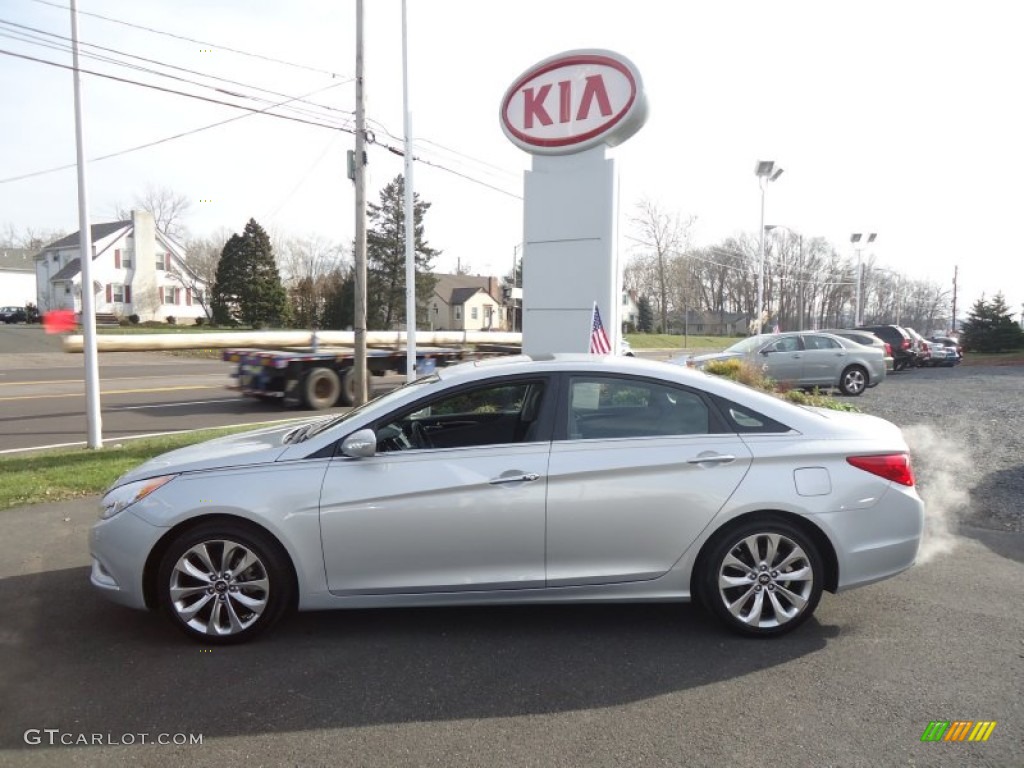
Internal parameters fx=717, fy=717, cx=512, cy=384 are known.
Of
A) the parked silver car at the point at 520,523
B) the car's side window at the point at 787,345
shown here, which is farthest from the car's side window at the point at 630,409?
the car's side window at the point at 787,345

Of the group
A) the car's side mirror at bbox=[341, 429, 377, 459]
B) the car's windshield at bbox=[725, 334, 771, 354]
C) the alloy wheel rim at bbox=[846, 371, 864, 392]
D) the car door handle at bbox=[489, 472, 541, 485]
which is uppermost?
the car's windshield at bbox=[725, 334, 771, 354]

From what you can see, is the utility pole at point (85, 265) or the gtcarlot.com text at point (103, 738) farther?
the utility pole at point (85, 265)

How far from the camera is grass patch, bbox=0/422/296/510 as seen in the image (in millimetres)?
6902

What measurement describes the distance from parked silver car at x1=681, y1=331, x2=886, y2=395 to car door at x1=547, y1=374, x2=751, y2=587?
1291 centimetres

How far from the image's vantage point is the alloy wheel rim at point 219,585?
12.4 ft

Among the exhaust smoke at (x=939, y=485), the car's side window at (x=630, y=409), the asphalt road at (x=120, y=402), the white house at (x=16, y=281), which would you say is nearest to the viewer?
the car's side window at (x=630, y=409)

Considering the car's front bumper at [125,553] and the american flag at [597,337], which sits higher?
the american flag at [597,337]

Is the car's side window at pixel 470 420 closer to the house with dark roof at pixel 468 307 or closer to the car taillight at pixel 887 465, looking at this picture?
the car taillight at pixel 887 465

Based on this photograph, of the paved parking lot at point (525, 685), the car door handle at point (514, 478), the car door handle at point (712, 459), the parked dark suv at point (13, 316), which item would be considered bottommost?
the paved parking lot at point (525, 685)

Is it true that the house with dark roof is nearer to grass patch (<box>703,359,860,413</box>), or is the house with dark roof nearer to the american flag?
grass patch (<box>703,359,860,413</box>)

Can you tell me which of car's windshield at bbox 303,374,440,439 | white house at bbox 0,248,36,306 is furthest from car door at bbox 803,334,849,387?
white house at bbox 0,248,36,306

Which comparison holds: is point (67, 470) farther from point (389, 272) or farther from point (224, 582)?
point (389, 272)

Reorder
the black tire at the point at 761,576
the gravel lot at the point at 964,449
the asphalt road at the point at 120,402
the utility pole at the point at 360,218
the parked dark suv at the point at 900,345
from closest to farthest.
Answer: the black tire at the point at 761,576, the gravel lot at the point at 964,449, the asphalt road at the point at 120,402, the utility pole at the point at 360,218, the parked dark suv at the point at 900,345

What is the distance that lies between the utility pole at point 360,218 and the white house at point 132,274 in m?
43.9
